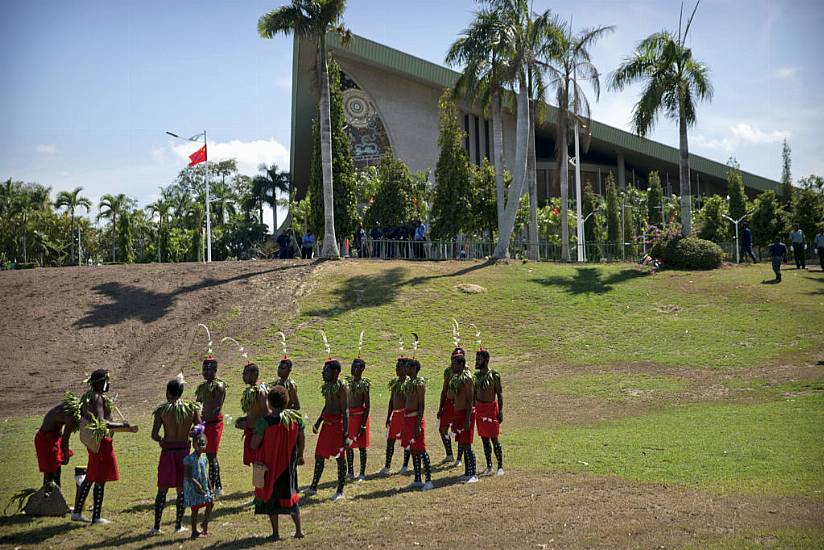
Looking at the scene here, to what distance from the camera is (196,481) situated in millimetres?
8492

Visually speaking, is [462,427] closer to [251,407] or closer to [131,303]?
[251,407]

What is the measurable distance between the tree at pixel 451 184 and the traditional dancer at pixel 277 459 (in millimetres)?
28872

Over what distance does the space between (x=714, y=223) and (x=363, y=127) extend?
26.9 metres

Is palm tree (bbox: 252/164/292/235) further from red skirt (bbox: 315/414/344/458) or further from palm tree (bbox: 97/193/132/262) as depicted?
red skirt (bbox: 315/414/344/458)

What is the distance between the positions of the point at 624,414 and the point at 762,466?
4958mm

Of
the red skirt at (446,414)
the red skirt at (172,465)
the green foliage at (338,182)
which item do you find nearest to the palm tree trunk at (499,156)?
the green foliage at (338,182)

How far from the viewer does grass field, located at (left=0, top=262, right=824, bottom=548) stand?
866cm

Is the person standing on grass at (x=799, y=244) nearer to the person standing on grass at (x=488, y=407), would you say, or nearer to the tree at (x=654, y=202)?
the person standing on grass at (x=488, y=407)

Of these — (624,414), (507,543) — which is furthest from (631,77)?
(507,543)

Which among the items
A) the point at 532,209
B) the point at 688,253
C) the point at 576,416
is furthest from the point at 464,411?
the point at 532,209

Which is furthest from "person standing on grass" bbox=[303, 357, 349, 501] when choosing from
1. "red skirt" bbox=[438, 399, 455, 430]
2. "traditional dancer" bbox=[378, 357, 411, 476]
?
"red skirt" bbox=[438, 399, 455, 430]

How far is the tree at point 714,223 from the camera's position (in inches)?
1863

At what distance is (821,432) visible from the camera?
39.9 feet

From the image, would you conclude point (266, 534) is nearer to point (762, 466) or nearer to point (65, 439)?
point (65, 439)
